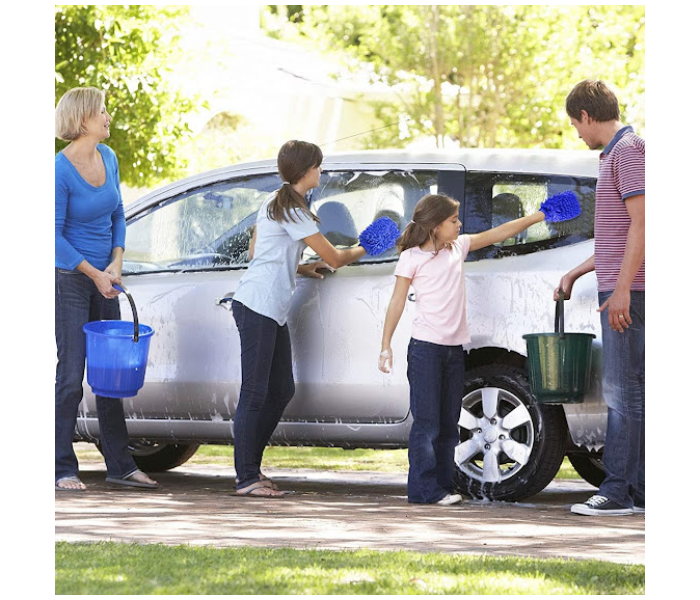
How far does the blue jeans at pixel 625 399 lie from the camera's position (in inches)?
234

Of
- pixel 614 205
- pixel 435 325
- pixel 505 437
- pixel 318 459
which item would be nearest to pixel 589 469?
pixel 505 437

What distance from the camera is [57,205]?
6621mm

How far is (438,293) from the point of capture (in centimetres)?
632

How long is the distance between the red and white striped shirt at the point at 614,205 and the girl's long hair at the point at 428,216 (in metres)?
0.73

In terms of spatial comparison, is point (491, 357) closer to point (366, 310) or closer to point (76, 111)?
point (366, 310)

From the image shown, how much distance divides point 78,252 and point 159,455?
213 centimetres

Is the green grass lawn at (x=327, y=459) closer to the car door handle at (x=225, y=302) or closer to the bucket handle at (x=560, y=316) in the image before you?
the car door handle at (x=225, y=302)

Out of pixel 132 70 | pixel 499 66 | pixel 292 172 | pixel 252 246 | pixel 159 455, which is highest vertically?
pixel 499 66

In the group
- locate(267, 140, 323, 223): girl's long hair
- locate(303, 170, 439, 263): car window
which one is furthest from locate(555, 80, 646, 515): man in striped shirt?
locate(267, 140, 323, 223): girl's long hair

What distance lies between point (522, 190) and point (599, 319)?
0.75 meters

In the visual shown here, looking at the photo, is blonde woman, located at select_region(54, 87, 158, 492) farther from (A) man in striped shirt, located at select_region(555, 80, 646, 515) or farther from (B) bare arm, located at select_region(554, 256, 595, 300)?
(A) man in striped shirt, located at select_region(555, 80, 646, 515)
